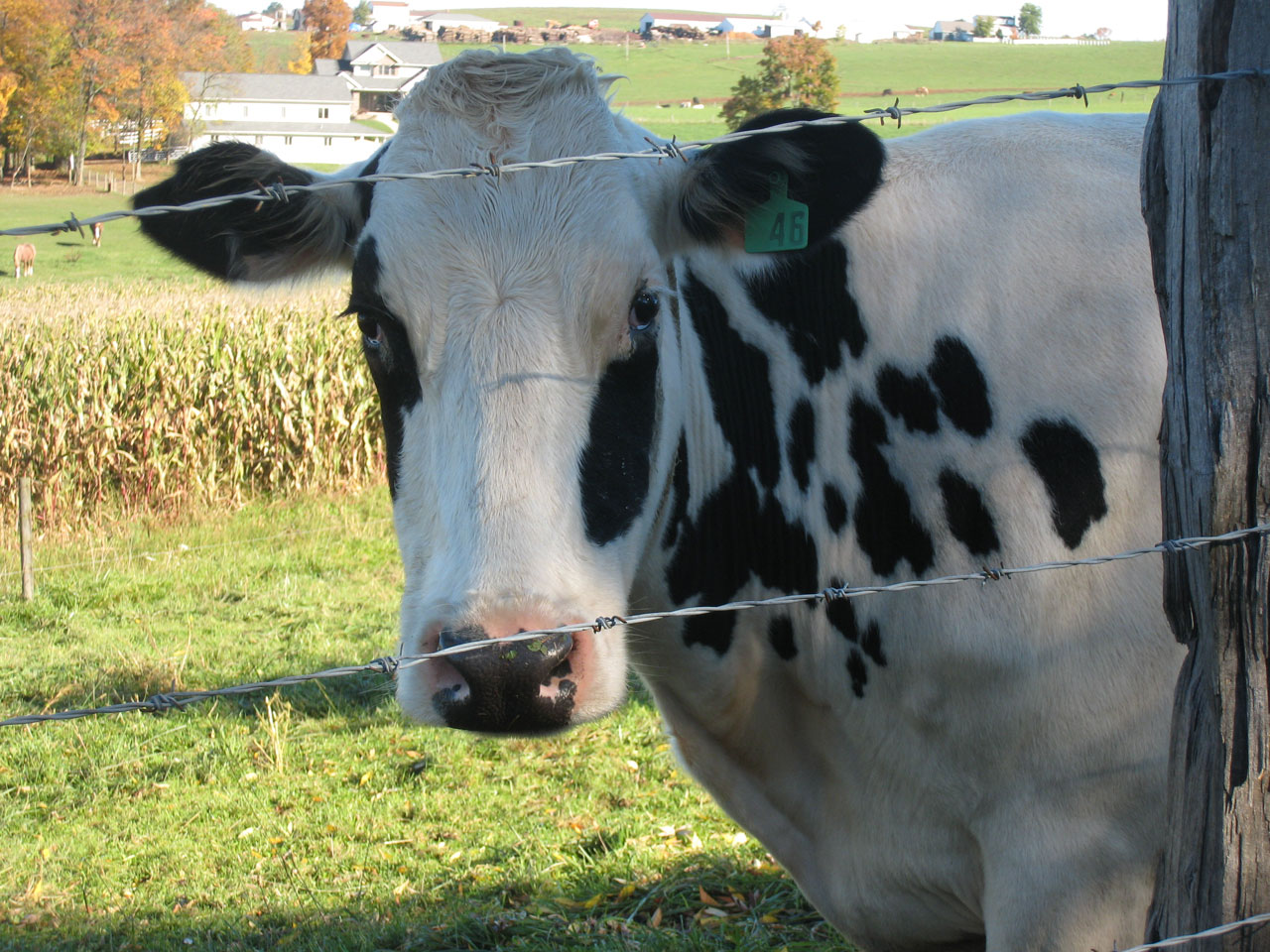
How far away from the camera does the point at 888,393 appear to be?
8.29 feet

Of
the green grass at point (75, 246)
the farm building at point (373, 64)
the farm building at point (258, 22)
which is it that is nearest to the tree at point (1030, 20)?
the farm building at point (373, 64)

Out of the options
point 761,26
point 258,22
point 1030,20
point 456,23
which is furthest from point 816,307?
point 258,22

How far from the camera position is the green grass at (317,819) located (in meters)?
4.19

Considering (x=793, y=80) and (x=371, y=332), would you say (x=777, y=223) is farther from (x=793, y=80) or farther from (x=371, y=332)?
(x=793, y=80)

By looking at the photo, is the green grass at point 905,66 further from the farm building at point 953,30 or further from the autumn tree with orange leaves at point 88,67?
the autumn tree with orange leaves at point 88,67

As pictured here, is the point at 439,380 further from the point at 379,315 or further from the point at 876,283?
the point at 876,283

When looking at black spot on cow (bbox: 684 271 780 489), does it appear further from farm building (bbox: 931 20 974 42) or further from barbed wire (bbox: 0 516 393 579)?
farm building (bbox: 931 20 974 42)

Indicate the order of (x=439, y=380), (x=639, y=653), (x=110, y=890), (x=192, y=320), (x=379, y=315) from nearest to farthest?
(x=439, y=380) < (x=379, y=315) < (x=639, y=653) < (x=110, y=890) < (x=192, y=320)

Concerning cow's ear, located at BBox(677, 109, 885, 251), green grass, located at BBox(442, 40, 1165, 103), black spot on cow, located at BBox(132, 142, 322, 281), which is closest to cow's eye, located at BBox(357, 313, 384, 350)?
black spot on cow, located at BBox(132, 142, 322, 281)

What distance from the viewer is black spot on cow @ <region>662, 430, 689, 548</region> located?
2.58m

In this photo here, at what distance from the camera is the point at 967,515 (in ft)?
7.99

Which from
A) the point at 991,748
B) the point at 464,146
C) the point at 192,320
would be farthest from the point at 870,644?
the point at 192,320

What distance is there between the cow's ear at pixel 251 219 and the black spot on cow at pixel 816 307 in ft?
A: 3.04

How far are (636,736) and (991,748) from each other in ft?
12.7
